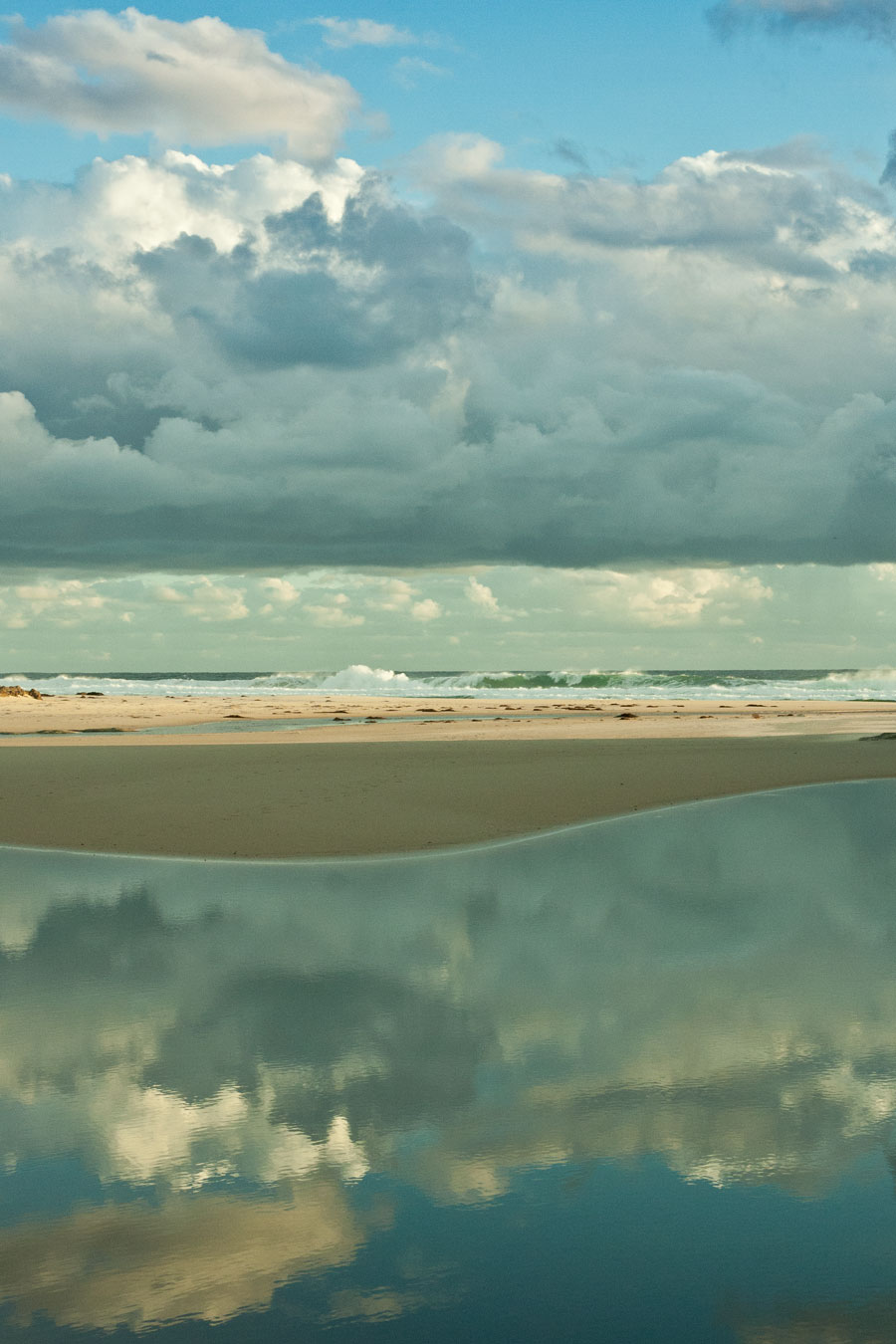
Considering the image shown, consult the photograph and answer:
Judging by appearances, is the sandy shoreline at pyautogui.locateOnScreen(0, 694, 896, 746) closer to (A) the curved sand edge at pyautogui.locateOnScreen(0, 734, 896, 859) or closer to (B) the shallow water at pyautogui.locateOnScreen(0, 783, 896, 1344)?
(A) the curved sand edge at pyautogui.locateOnScreen(0, 734, 896, 859)

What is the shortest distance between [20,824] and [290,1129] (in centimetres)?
1417

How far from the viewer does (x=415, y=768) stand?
26703 mm

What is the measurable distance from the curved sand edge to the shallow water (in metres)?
5.24

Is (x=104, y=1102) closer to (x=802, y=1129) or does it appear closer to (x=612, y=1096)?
(x=612, y=1096)

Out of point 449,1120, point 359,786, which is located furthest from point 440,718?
point 449,1120

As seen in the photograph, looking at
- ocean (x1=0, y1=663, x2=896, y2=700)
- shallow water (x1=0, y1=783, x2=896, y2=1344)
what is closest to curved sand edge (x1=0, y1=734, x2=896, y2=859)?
shallow water (x1=0, y1=783, x2=896, y2=1344)

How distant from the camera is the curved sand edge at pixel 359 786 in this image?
17.6 m

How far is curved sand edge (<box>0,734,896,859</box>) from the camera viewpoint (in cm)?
1756

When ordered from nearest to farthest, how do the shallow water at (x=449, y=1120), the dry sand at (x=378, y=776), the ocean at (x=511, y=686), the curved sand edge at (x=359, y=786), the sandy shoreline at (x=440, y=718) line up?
the shallow water at (x=449, y=1120) → the curved sand edge at (x=359, y=786) → the dry sand at (x=378, y=776) → the sandy shoreline at (x=440, y=718) → the ocean at (x=511, y=686)

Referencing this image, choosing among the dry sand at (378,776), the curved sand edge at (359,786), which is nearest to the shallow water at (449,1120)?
the curved sand edge at (359,786)

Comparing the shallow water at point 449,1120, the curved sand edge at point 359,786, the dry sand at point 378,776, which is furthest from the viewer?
the dry sand at point 378,776

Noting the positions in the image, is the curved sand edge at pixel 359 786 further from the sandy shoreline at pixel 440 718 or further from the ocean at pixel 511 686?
the ocean at pixel 511 686

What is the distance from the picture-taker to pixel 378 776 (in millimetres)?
25000

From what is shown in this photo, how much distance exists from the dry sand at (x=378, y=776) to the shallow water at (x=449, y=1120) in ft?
18.4
